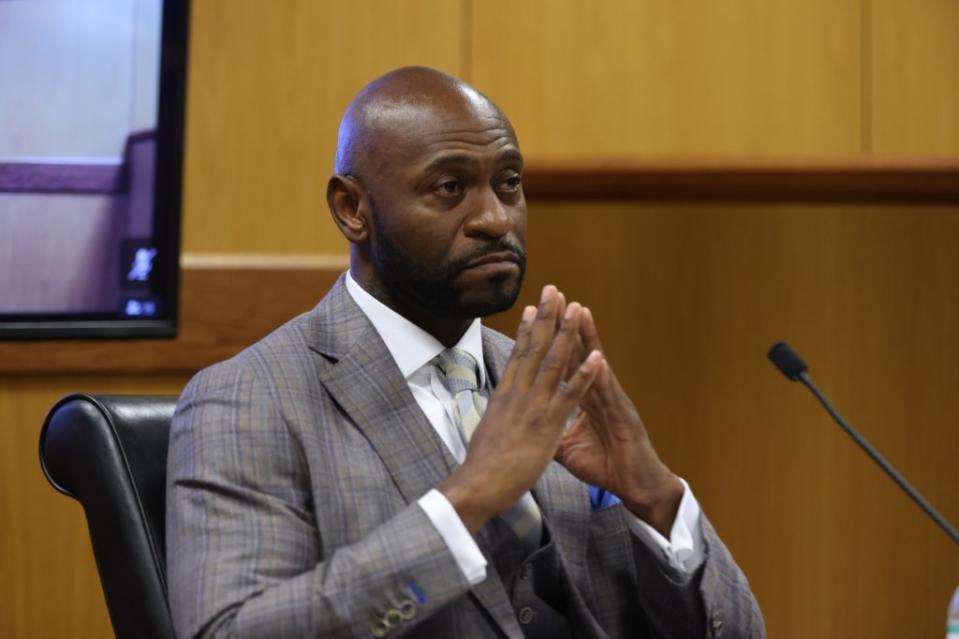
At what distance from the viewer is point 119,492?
136 cm

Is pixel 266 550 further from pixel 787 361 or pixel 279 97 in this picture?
pixel 279 97

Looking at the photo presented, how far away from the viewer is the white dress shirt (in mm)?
1424

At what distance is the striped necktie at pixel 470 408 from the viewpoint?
145cm

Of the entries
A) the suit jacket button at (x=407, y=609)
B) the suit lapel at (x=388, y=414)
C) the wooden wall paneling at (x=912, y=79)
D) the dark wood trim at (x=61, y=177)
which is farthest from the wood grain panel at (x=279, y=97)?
the suit jacket button at (x=407, y=609)

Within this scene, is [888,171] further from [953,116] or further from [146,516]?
[146,516]

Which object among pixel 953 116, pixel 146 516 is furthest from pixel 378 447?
pixel 953 116

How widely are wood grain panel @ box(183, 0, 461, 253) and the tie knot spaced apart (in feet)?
3.80

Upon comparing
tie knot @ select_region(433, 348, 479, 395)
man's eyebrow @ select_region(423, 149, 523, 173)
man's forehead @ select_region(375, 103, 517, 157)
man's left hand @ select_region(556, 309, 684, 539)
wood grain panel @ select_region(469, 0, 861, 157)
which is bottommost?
man's left hand @ select_region(556, 309, 684, 539)

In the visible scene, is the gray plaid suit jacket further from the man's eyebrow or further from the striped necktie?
the man's eyebrow

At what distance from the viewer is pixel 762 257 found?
291 cm

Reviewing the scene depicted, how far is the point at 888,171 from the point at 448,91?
1.25 metres

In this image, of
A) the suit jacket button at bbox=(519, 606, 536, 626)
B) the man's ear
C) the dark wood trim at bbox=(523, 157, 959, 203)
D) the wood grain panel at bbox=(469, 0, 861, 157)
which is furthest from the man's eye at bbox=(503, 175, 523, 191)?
the wood grain panel at bbox=(469, 0, 861, 157)

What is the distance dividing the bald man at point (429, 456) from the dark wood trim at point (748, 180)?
0.95 m

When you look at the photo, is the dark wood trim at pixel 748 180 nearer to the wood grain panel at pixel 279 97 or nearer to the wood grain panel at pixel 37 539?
the wood grain panel at pixel 279 97
